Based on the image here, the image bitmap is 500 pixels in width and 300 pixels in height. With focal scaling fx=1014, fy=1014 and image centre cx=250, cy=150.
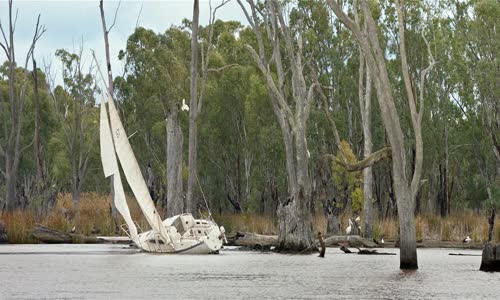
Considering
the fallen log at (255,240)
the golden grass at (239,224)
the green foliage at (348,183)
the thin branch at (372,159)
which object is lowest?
the fallen log at (255,240)

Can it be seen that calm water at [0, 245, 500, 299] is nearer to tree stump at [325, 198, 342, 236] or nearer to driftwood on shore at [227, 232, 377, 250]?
driftwood on shore at [227, 232, 377, 250]

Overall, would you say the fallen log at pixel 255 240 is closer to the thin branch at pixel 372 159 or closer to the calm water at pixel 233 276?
the calm water at pixel 233 276

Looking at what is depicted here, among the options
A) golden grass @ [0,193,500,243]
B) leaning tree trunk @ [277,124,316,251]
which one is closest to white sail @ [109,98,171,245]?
leaning tree trunk @ [277,124,316,251]

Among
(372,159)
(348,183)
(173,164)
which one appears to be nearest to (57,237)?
(173,164)

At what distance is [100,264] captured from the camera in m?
36.5

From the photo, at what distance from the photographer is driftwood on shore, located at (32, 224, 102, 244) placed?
51.5m

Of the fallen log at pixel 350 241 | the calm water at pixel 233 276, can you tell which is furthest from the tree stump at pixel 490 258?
the fallen log at pixel 350 241

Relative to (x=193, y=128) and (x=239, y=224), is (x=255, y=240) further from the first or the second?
(x=239, y=224)

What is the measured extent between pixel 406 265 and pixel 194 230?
52.2 feet

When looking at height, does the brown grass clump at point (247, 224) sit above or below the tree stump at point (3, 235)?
above

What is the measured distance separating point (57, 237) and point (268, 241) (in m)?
11.3

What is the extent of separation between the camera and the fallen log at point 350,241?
50688 millimetres

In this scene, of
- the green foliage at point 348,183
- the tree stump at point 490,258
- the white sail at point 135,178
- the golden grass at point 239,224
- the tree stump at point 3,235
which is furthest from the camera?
the green foliage at point 348,183

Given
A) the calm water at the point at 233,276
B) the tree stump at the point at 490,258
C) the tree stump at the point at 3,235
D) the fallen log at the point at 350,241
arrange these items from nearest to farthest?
1. the calm water at the point at 233,276
2. the tree stump at the point at 490,258
3. the fallen log at the point at 350,241
4. the tree stump at the point at 3,235
